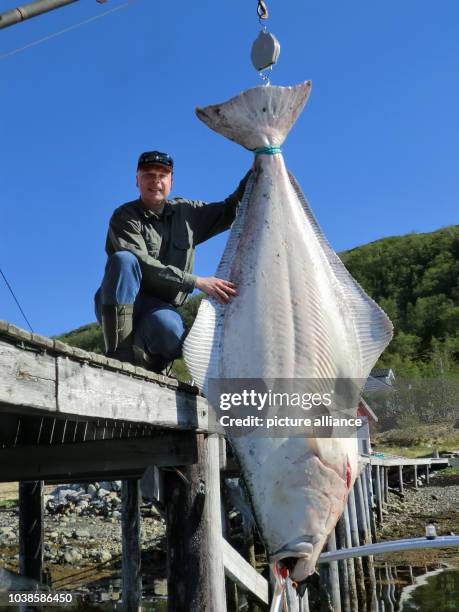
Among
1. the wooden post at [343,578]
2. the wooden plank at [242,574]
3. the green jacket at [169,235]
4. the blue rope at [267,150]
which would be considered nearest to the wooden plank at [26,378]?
the green jacket at [169,235]

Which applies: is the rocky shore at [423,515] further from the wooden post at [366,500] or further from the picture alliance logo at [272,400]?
Answer: the picture alliance logo at [272,400]

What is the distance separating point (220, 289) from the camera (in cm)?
313

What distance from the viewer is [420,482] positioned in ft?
94.8

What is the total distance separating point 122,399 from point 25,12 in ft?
10.4

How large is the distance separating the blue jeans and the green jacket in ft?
0.22

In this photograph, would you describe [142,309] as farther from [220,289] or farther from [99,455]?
[99,455]

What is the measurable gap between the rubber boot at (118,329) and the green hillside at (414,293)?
60312 mm

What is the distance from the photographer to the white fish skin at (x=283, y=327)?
2.58m

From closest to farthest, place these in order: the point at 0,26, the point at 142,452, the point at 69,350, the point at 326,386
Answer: the point at 69,350, the point at 326,386, the point at 142,452, the point at 0,26

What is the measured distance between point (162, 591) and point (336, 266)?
32.5 ft

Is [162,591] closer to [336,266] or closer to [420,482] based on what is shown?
[336,266]

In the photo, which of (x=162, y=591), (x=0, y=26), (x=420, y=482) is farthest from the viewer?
(x=420, y=482)

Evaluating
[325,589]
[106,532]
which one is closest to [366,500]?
[325,589]

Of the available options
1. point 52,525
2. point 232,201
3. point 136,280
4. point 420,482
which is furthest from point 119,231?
point 420,482
